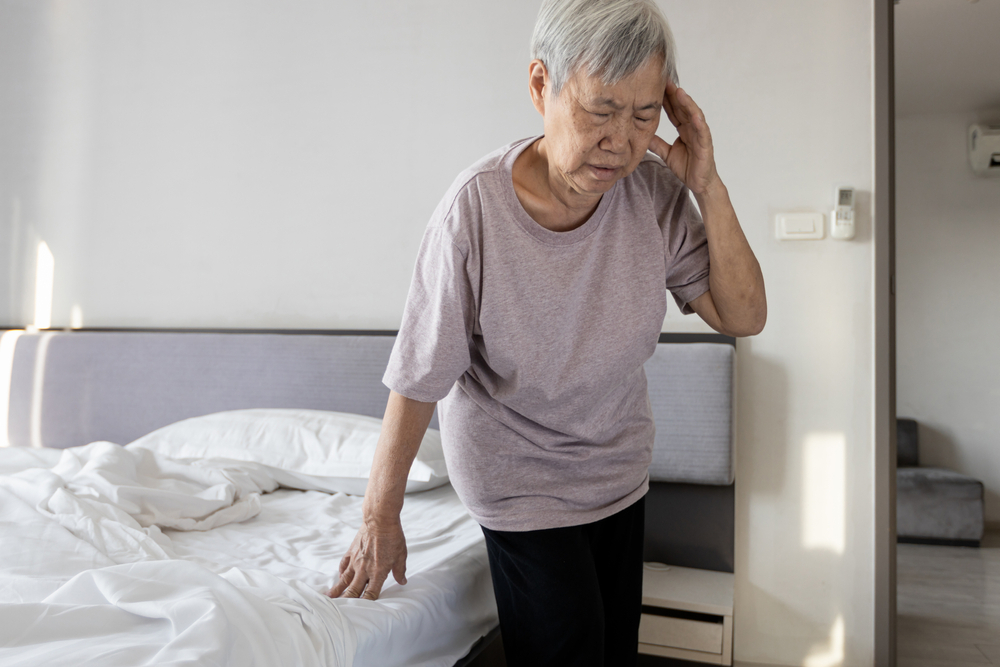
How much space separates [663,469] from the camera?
6.65ft

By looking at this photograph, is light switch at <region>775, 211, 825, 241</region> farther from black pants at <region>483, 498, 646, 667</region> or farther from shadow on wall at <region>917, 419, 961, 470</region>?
shadow on wall at <region>917, 419, 961, 470</region>

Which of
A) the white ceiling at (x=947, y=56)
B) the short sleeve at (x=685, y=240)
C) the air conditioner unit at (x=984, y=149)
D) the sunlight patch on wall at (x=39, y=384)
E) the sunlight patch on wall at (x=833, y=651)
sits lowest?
the sunlight patch on wall at (x=833, y=651)

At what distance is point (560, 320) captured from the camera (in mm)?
1053

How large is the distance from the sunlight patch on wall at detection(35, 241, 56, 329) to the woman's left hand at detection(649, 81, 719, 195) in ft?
9.23

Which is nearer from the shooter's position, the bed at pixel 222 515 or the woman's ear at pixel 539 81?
the bed at pixel 222 515

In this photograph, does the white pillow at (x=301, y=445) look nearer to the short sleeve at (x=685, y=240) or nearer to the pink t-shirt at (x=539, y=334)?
the pink t-shirt at (x=539, y=334)

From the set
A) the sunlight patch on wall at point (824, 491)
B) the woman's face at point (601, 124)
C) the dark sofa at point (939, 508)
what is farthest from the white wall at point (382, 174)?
the dark sofa at point (939, 508)

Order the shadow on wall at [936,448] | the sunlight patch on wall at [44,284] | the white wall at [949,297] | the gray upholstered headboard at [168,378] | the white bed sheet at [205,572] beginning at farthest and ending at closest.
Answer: the shadow on wall at [936,448] < the white wall at [949,297] < the sunlight patch on wall at [44,284] < the gray upholstered headboard at [168,378] < the white bed sheet at [205,572]

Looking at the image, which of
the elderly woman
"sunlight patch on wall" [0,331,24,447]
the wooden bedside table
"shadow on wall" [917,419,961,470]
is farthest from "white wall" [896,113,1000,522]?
"sunlight patch on wall" [0,331,24,447]

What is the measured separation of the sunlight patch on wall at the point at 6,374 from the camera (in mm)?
2809

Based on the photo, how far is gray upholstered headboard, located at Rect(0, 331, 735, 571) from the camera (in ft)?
6.58

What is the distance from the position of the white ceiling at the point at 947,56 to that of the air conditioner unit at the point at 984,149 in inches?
4.5

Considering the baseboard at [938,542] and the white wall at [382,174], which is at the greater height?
the white wall at [382,174]

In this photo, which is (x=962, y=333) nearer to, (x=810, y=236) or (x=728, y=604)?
(x=810, y=236)
